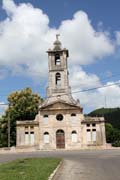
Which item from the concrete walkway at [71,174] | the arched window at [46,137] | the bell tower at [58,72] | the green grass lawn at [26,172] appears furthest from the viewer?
the bell tower at [58,72]

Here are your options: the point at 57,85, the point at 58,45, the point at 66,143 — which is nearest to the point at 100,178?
the point at 66,143

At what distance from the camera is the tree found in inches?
2638

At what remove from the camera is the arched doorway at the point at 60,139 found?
59.9 m

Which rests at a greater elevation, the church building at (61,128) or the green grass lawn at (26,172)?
the church building at (61,128)

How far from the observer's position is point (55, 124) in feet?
200

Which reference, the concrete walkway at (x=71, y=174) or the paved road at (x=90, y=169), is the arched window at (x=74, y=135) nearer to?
the paved road at (x=90, y=169)

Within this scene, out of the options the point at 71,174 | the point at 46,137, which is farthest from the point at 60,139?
the point at 71,174

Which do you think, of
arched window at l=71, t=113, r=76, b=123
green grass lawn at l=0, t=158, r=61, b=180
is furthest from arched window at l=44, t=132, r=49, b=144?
green grass lawn at l=0, t=158, r=61, b=180

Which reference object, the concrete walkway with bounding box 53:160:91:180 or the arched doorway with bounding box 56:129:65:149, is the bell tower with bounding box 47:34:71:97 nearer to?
the arched doorway with bounding box 56:129:65:149

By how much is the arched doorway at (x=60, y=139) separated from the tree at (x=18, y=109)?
8.23 metres

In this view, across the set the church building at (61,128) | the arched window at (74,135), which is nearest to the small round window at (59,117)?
the church building at (61,128)

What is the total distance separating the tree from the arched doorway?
324 inches

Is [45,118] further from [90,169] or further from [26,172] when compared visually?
[26,172]

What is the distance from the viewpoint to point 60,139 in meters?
60.3
